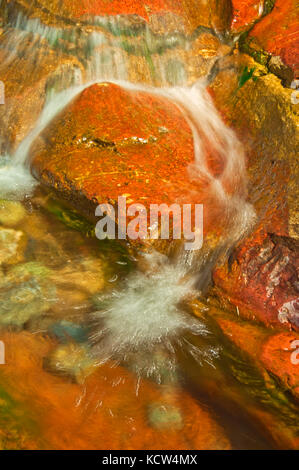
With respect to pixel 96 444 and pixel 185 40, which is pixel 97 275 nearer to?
pixel 96 444

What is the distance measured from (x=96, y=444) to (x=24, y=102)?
4409 millimetres

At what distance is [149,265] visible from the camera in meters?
4.15

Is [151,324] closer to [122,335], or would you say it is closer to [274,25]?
[122,335]

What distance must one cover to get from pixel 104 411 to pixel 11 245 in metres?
2.15

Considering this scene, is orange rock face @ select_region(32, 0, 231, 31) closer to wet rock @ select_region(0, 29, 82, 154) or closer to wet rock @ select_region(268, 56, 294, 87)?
wet rock @ select_region(0, 29, 82, 154)

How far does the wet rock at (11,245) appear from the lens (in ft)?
14.1

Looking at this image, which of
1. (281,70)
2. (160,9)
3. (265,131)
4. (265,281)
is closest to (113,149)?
(265,131)

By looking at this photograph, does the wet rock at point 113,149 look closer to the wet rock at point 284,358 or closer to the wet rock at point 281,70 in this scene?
the wet rock at point 281,70

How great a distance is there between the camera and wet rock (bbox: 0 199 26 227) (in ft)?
15.5

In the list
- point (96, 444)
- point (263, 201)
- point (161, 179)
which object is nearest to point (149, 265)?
point (161, 179)

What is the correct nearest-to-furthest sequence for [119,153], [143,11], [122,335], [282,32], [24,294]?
1. [122,335]
2. [24,294]
3. [119,153]
4. [282,32]
5. [143,11]

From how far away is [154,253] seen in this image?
13.5 feet

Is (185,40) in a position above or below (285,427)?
above
